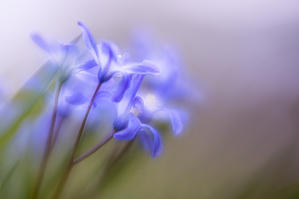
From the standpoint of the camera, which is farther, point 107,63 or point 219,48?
point 219,48

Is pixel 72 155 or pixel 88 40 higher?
pixel 88 40

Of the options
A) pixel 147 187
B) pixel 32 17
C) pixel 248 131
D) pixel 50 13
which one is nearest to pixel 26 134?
pixel 147 187

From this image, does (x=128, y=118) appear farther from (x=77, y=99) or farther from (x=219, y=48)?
(x=219, y=48)

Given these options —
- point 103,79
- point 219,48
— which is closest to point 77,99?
point 103,79

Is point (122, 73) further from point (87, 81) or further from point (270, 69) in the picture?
point (270, 69)

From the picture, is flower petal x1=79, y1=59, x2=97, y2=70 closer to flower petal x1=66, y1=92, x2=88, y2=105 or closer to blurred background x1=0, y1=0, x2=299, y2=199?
flower petal x1=66, y1=92, x2=88, y2=105

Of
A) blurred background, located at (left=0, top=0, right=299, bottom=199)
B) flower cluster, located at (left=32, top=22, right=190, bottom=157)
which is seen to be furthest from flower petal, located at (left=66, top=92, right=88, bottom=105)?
blurred background, located at (left=0, top=0, right=299, bottom=199)

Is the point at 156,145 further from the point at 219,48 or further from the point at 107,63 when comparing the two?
the point at 219,48

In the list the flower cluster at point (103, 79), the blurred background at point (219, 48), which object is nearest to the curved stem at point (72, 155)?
the flower cluster at point (103, 79)

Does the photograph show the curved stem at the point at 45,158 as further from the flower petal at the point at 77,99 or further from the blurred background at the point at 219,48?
the blurred background at the point at 219,48
